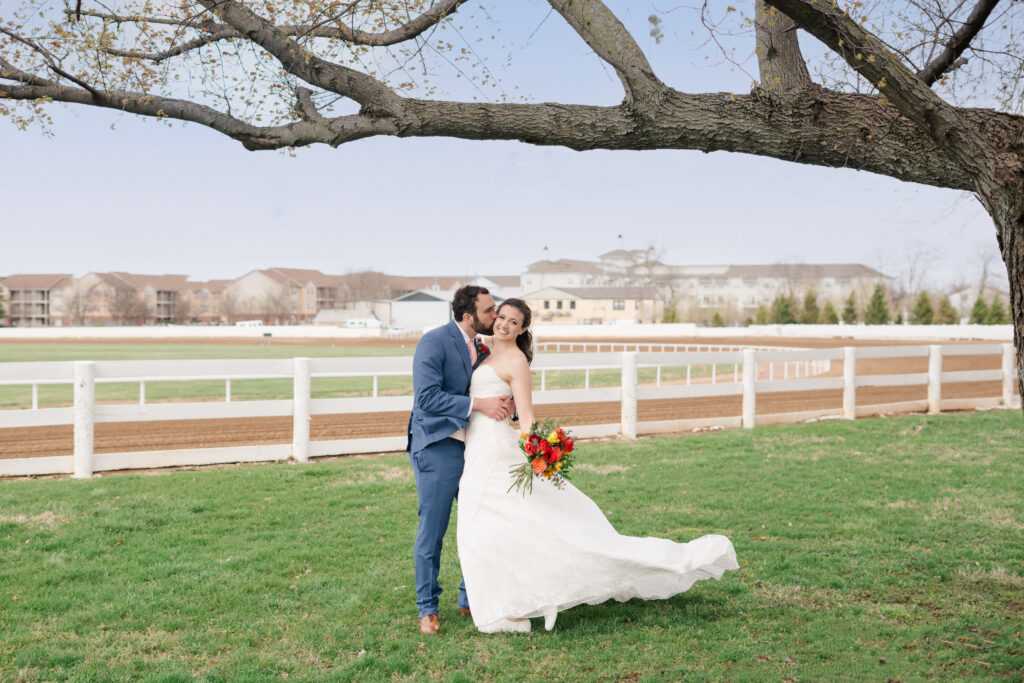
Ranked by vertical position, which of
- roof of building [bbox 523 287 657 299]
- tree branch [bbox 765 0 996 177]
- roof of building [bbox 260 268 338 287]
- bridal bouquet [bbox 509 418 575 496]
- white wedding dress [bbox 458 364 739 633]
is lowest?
white wedding dress [bbox 458 364 739 633]

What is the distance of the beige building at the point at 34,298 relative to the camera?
9762 cm

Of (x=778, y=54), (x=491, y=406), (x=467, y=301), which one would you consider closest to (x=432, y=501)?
(x=491, y=406)

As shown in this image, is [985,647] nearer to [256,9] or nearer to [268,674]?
[268,674]

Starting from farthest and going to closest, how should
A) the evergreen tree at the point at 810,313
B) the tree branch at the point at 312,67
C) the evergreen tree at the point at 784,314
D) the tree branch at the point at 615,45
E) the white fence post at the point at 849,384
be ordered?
1. the evergreen tree at the point at 784,314
2. the evergreen tree at the point at 810,313
3. the white fence post at the point at 849,384
4. the tree branch at the point at 312,67
5. the tree branch at the point at 615,45

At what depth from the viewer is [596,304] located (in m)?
88.2

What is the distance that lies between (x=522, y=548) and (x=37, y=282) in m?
111

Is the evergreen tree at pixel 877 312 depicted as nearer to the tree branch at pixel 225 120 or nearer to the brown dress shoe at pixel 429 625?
→ the tree branch at pixel 225 120

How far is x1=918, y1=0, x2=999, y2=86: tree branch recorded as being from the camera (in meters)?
5.48

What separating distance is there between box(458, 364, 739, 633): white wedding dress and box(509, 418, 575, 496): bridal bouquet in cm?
6

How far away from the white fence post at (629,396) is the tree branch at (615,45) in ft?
24.7

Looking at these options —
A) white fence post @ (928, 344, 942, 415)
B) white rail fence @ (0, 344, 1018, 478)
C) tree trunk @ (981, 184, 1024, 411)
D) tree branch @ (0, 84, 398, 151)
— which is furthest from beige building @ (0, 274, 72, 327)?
tree trunk @ (981, 184, 1024, 411)

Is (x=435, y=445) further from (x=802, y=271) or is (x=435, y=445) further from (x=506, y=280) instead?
(x=506, y=280)

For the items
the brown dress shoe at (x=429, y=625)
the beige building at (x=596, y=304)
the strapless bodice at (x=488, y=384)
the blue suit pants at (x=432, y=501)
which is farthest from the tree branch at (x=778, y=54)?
the beige building at (x=596, y=304)

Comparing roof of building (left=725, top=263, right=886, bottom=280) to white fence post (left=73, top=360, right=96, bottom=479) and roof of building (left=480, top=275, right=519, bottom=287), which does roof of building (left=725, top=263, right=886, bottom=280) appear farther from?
white fence post (left=73, top=360, right=96, bottom=479)
